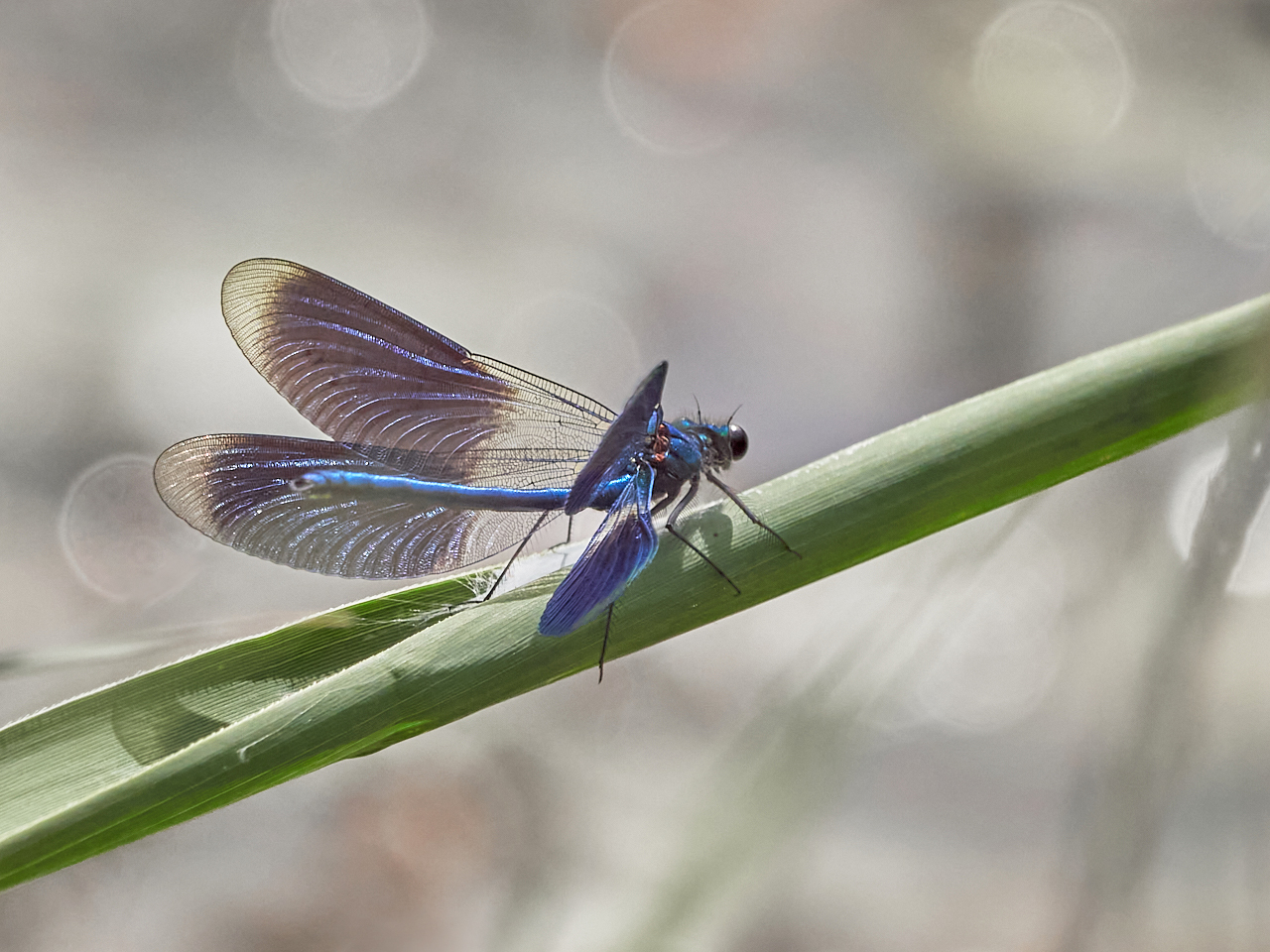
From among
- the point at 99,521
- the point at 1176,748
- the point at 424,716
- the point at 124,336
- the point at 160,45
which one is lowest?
the point at 424,716

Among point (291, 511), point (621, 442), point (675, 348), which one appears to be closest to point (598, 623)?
point (621, 442)

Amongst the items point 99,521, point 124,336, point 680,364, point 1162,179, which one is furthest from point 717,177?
point 99,521

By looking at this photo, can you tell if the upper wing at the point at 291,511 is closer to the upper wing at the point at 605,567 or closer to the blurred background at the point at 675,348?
the blurred background at the point at 675,348

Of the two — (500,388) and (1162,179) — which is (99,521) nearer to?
(500,388)

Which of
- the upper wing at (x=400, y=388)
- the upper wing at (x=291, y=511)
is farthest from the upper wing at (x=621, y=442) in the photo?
the upper wing at (x=291, y=511)

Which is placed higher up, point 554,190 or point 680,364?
point 554,190

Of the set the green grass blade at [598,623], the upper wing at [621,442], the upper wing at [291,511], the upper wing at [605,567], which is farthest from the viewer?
the upper wing at [291,511]

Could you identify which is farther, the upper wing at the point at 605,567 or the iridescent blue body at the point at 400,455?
the iridescent blue body at the point at 400,455
